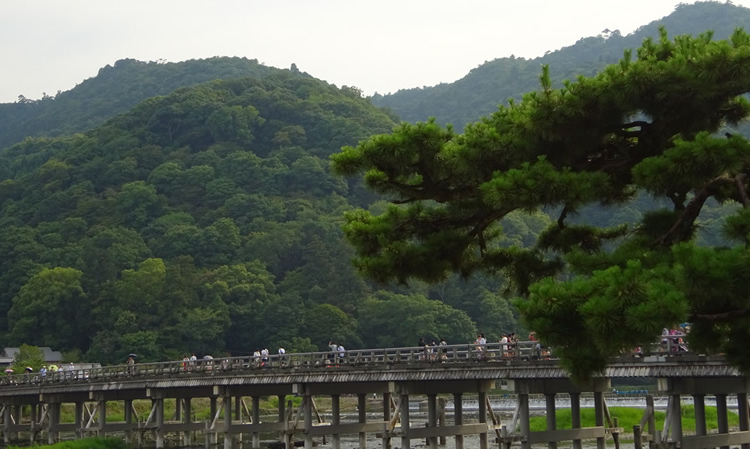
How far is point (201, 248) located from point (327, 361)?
72.4 m

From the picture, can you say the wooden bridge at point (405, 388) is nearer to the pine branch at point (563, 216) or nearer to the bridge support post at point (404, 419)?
the bridge support post at point (404, 419)

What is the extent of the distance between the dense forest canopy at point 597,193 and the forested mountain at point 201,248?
70240 mm

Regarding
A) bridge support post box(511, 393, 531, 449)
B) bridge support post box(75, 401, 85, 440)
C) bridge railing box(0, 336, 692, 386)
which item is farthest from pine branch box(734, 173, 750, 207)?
bridge support post box(75, 401, 85, 440)

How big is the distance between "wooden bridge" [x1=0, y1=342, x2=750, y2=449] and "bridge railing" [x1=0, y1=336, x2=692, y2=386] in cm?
5

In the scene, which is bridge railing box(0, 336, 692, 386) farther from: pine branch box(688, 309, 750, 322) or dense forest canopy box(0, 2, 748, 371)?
pine branch box(688, 309, 750, 322)

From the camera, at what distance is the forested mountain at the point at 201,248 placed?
95.0 meters

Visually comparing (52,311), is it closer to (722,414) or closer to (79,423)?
(79,423)

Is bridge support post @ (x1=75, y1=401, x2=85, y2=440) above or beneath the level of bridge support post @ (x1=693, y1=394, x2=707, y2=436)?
beneath

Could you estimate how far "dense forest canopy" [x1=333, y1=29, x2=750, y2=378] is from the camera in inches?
509

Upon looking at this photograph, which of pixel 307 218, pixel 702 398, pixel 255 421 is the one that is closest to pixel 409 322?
pixel 307 218

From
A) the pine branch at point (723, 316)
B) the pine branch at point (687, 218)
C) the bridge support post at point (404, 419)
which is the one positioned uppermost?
the pine branch at point (687, 218)

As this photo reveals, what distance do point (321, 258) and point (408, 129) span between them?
87704mm

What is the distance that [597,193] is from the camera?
1628 centimetres

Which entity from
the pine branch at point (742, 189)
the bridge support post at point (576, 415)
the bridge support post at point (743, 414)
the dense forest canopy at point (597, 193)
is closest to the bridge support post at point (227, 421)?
the bridge support post at point (576, 415)
